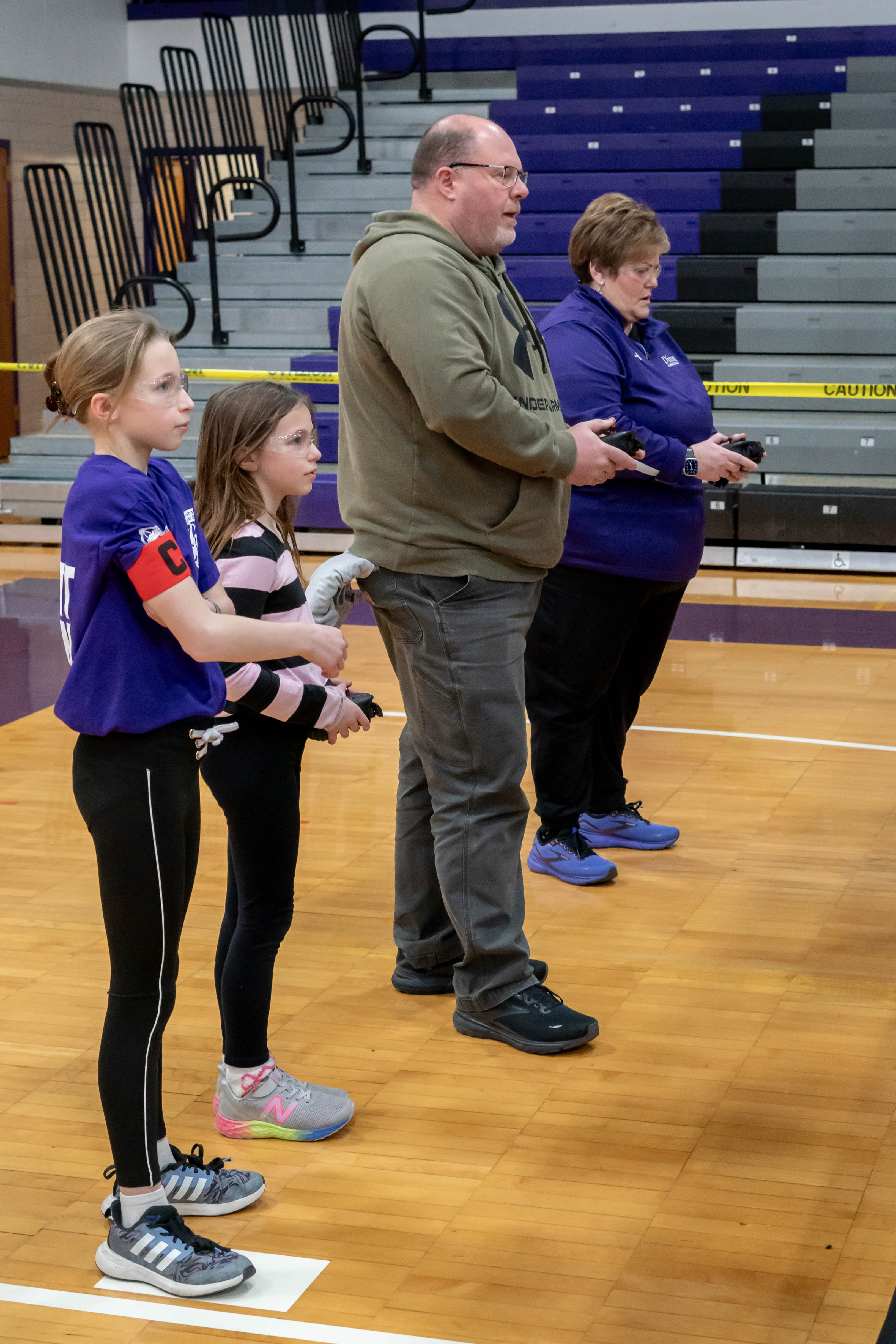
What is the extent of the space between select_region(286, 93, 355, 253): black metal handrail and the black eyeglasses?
7.50 meters

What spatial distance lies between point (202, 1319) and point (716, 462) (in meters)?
2.11

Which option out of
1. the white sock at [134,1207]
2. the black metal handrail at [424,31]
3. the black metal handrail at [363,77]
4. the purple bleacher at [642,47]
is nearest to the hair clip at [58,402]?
the white sock at [134,1207]

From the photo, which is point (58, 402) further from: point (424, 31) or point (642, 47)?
point (424, 31)

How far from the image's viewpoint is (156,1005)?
2.02 metres

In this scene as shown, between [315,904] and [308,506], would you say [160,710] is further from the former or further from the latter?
[308,506]

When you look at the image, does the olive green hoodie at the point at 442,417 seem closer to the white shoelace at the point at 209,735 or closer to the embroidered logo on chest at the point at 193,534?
the embroidered logo on chest at the point at 193,534

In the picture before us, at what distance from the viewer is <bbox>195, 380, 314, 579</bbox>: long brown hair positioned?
2.31 m

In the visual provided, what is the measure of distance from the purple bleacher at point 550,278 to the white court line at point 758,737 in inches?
199

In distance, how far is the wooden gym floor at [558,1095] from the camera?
1988 mm

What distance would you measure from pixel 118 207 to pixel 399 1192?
9.13 meters

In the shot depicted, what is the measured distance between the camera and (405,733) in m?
2.91

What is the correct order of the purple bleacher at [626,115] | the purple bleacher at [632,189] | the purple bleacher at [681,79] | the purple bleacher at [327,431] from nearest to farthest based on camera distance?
the purple bleacher at [327,431] < the purple bleacher at [632,189] < the purple bleacher at [626,115] < the purple bleacher at [681,79]

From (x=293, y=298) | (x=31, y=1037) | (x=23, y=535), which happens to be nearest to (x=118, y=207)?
(x=293, y=298)

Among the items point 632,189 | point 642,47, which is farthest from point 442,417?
point 642,47
